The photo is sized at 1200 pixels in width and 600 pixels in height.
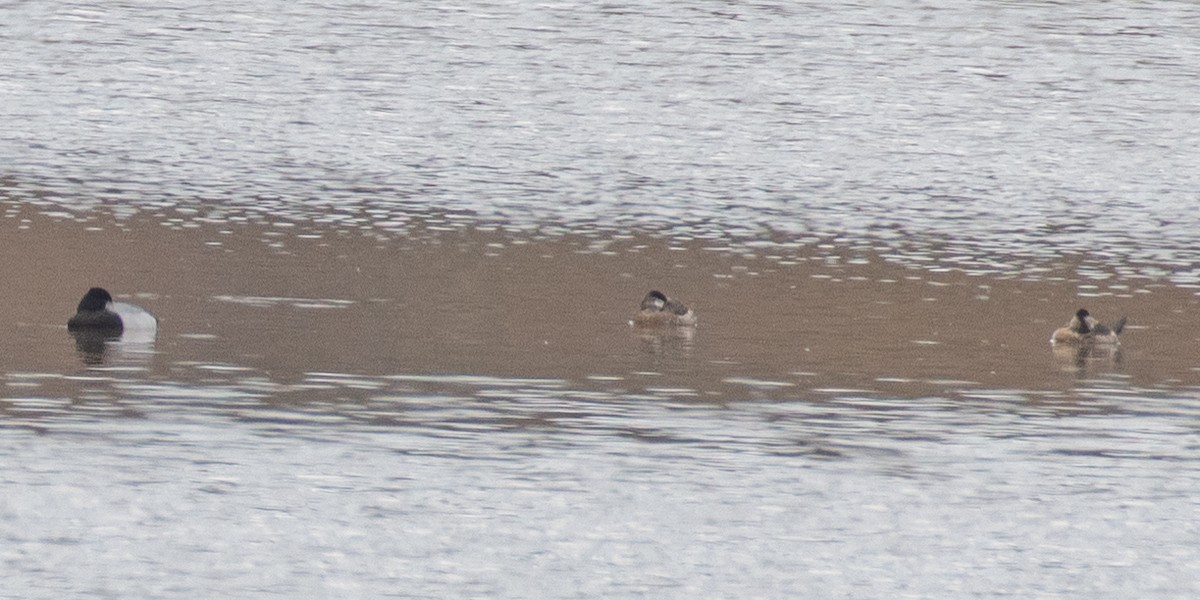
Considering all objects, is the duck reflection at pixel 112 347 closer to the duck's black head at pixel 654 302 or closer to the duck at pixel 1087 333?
the duck's black head at pixel 654 302

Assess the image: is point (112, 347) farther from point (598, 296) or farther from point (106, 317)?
point (598, 296)

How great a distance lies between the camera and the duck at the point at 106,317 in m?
20.1

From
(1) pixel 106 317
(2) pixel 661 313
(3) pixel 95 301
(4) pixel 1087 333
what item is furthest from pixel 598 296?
(1) pixel 106 317

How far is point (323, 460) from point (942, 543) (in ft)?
12.4

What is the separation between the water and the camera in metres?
12.5

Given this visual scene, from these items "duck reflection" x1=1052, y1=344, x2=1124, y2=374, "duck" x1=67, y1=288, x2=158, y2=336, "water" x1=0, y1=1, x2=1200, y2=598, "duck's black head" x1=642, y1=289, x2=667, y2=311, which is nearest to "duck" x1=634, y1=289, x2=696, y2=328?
"duck's black head" x1=642, y1=289, x2=667, y2=311

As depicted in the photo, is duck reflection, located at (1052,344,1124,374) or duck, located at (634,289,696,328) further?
duck, located at (634,289,696,328)

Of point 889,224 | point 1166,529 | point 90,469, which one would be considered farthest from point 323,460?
point 889,224

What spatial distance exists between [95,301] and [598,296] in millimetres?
5643

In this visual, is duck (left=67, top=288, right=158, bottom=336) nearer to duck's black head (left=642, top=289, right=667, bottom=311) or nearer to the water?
the water

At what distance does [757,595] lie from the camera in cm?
1143

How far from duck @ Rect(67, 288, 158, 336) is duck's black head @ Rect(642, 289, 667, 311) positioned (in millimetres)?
4200

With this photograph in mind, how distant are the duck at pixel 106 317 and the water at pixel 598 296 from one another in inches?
15.7

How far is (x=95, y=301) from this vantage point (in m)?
20.4
